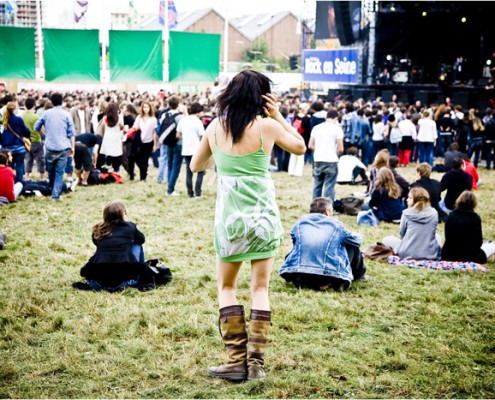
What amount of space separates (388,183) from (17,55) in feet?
63.2

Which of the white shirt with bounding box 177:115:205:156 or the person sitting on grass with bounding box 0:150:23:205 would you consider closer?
the person sitting on grass with bounding box 0:150:23:205

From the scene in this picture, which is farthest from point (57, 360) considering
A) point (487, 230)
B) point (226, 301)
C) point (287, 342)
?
point (487, 230)

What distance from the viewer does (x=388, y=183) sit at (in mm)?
10562

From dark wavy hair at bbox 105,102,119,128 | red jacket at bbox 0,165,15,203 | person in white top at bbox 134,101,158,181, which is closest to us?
red jacket at bbox 0,165,15,203

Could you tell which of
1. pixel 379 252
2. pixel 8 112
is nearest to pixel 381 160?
pixel 379 252

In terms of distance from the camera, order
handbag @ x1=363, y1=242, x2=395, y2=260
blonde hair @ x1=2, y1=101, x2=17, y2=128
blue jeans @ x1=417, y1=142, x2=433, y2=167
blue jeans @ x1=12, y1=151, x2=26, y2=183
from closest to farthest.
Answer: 1. handbag @ x1=363, y1=242, x2=395, y2=260
2. blonde hair @ x1=2, y1=101, x2=17, y2=128
3. blue jeans @ x1=12, y1=151, x2=26, y2=183
4. blue jeans @ x1=417, y1=142, x2=433, y2=167

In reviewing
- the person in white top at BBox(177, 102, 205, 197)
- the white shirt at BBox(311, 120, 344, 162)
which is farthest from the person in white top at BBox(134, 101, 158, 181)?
the white shirt at BBox(311, 120, 344, 162)

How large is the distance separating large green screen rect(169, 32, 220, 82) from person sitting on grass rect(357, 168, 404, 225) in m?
17.9

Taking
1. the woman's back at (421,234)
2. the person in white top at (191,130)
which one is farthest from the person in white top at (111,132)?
the woman's back at (421,234)

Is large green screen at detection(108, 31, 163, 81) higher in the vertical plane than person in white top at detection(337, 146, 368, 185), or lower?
higher

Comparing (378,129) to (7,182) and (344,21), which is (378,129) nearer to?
(7,182)

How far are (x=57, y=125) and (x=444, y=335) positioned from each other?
815cm

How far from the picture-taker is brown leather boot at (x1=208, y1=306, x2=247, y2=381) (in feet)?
13.7

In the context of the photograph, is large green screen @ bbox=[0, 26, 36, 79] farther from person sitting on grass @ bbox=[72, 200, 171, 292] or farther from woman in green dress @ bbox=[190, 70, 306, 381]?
woman in green dress @ bbox=[190, 70, 306, 381]
